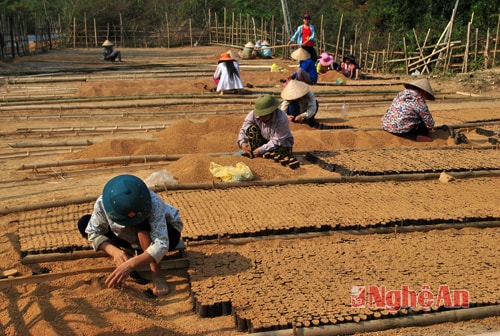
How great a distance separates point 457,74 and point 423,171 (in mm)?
9785

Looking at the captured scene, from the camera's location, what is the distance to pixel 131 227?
3.80 meters

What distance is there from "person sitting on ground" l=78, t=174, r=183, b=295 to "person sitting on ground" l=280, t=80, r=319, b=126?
4.68 metres

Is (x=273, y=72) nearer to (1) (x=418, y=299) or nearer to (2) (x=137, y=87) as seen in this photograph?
(2) (x=137, y=87)

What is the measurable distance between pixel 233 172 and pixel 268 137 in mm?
894

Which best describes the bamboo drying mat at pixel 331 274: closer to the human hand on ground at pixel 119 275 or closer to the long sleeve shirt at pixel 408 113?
the human hand on ground at pixel 119 275

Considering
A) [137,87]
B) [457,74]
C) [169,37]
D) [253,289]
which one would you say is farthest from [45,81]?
[169,37]

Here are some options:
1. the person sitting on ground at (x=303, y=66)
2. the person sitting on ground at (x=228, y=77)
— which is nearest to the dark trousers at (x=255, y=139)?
the person sitting on ground at (x=303, y=66)

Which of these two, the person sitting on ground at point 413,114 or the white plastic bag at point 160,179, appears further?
the person sitting on ground at point 413,114

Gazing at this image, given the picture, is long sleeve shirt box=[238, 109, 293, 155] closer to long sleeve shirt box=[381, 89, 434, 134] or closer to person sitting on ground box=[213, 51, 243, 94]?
long sleeve shirt box=[381, 89, 434, 134]

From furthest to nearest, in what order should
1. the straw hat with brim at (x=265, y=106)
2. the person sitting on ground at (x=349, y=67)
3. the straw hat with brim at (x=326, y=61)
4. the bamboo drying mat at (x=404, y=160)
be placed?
the straw hat with brim at (x=326, y=61) < the person sitting on ground at (x=349, y=67) < the bamboo drying mat at (x=404, y=160) < the straw hat with brim at (x=265, y=106)

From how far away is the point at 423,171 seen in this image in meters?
6.45

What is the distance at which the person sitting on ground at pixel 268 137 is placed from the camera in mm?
6574

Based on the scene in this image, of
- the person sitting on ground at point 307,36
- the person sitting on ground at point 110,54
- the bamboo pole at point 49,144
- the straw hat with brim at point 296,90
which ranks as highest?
the person sitting on ground at point 307,36

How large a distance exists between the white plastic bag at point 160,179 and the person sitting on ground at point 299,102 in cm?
295
